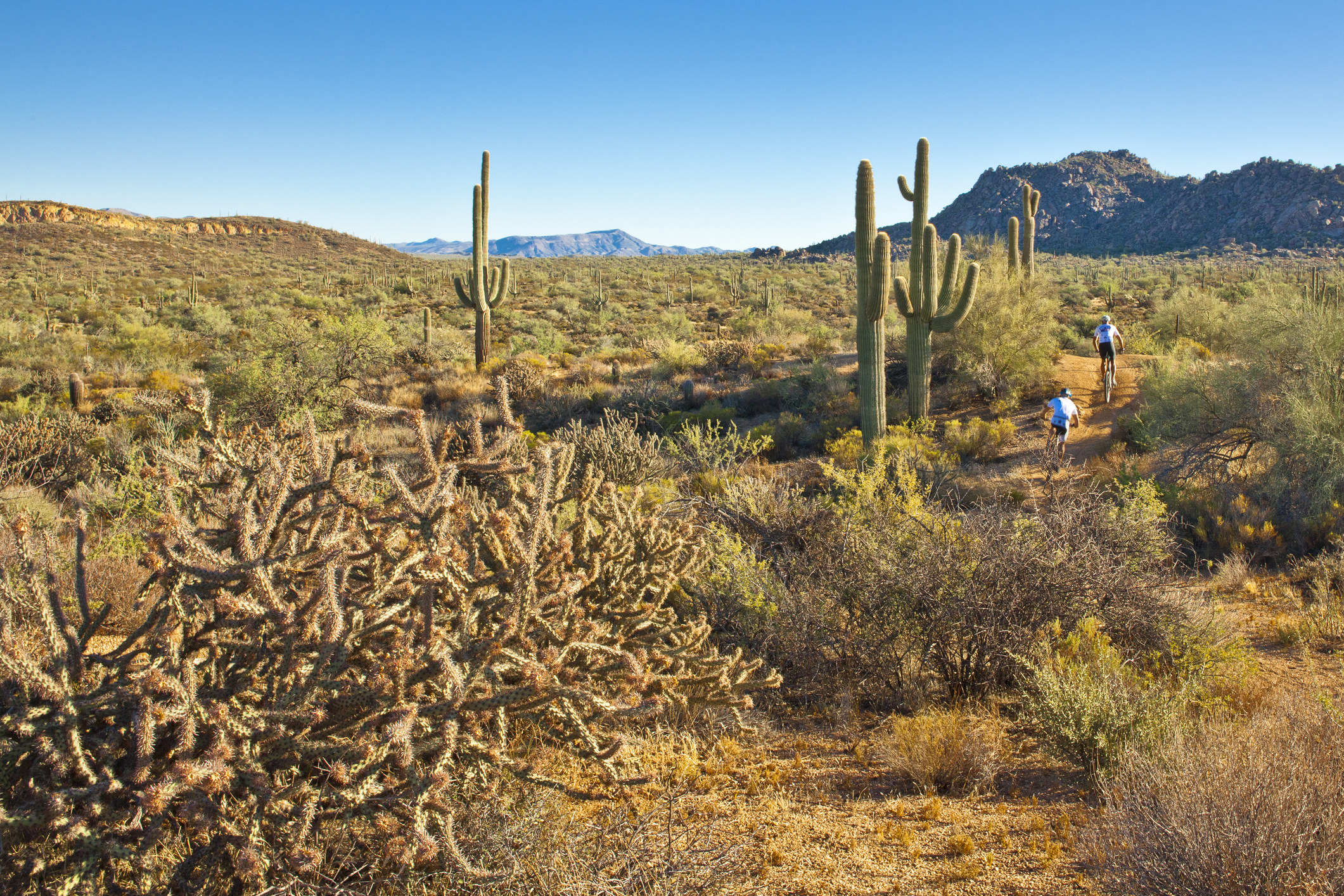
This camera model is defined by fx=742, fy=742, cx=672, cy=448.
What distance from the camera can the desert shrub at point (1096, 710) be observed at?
3.86m

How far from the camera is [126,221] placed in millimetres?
62781

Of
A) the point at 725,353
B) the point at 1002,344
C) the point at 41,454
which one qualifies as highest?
the point at 725,353

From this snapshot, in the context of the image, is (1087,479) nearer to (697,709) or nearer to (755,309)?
(697,709)

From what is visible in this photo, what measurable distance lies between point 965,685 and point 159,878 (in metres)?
4.36

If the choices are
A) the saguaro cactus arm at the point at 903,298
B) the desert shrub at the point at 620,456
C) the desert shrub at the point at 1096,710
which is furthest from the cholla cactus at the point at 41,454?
the saguaro cactus arm at the point at 903,298

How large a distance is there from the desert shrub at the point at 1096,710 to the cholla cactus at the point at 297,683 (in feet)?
8.18

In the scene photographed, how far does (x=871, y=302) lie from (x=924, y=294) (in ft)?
4.84

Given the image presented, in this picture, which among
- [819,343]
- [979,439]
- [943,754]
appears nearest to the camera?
[943,754]

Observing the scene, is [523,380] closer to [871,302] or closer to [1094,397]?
[871,302]

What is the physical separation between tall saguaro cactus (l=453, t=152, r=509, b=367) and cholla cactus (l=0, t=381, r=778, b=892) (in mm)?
17558

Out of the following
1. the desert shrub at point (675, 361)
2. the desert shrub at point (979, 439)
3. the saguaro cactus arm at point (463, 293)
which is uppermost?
the saguaro cactus arm at point (463, 293)

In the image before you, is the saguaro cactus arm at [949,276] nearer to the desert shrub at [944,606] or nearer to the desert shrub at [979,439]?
the desert shrub at [979,439]

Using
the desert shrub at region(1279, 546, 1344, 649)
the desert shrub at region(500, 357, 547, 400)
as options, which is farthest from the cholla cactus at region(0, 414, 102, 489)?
the desert shrub at region(1279, 546, 1344, 649)

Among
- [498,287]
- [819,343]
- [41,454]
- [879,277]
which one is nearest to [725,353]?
[819,343]
